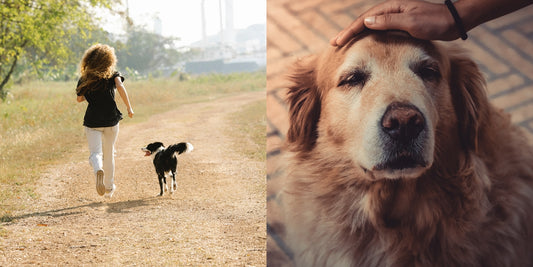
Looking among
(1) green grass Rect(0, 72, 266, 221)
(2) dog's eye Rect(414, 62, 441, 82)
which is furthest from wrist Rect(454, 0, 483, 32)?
(1) green grass Rect(0, 72, 266, 221)

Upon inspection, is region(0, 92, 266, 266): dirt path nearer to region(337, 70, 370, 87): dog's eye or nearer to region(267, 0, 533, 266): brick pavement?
region(267, 0, 533, 266): brick pavement

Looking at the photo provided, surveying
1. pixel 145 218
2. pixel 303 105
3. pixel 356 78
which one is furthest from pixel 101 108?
pixel 356 78

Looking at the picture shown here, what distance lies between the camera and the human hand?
6.70ft

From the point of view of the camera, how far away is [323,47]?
219 cm

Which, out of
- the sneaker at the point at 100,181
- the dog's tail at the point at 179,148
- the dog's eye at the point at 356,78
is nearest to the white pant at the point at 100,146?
the sneaker at the point at 100,181

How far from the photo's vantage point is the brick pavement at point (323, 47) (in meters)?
2.11

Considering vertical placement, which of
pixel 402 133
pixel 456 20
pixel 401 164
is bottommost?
pixel 401 164

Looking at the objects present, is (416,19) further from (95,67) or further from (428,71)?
(95,67)

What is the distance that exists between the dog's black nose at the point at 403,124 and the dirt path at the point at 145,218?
72.4 inches

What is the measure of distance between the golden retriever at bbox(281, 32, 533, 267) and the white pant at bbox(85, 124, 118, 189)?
236 centimetres

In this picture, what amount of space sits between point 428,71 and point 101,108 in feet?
9.87

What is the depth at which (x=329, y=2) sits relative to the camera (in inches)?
86.7

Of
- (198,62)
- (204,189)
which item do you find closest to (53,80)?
(198,62)

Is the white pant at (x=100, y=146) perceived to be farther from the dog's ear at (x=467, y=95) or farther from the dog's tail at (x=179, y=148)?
the dog's ear at (x=467, y=95)
